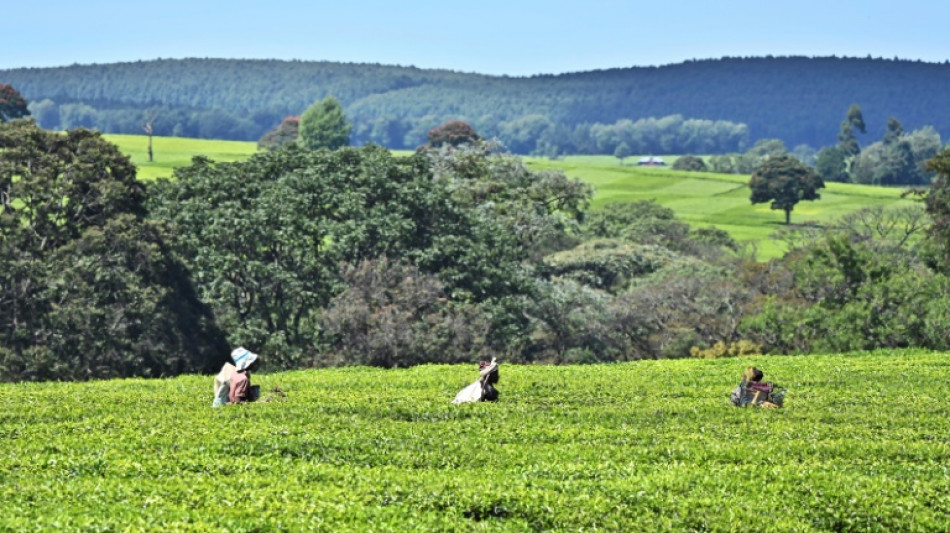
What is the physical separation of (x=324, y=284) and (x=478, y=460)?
4356 centimetres

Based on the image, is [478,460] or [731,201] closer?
[478,460]

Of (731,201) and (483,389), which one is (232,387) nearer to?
(483,389)

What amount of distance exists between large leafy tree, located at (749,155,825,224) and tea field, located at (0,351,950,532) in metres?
134

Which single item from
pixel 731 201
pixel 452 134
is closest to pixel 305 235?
pixel 731 201

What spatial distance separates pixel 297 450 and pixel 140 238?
40.1 metres

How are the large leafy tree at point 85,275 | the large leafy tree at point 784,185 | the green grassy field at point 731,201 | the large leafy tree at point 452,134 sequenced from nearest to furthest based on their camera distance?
the large leafy tree at point 85,275
the green grassy field at point 731,201
the large leafy tree at point 784,185
the large leafy tree at point 452,134

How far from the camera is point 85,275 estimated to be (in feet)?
194

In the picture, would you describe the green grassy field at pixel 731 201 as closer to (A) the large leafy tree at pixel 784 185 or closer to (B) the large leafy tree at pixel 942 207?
(A) the large leafy tree at pixel 784 185

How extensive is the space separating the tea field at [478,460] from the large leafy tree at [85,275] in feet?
72.6

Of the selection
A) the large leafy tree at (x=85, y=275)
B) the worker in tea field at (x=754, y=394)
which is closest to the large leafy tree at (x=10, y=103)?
the large leafy tree at (x=85, y=275)

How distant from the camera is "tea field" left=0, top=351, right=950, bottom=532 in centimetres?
1895

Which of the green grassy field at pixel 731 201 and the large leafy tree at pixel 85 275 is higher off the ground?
the large leafy tree at pixel 85 275

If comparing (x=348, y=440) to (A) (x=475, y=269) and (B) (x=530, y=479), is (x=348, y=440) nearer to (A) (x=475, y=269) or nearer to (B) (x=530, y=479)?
(B) (x=530, y=479)

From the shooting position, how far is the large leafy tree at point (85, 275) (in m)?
57.5
